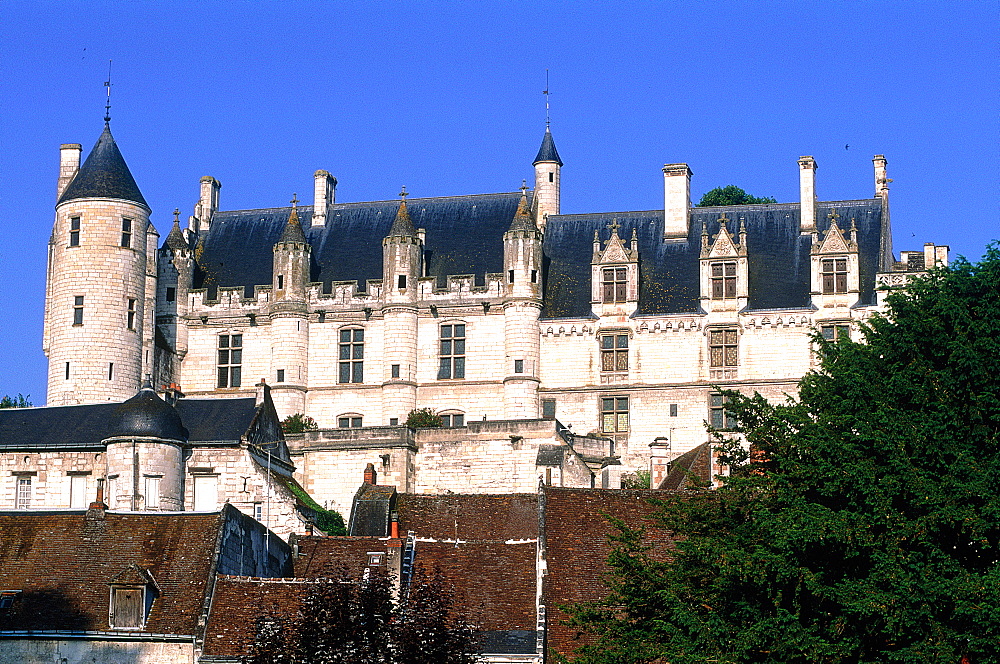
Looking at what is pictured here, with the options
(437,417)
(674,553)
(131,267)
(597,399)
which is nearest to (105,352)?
(131,267)

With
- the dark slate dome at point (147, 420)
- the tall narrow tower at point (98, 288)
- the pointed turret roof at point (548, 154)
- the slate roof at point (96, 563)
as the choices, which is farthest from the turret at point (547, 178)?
the slate roof at point (96, 563)

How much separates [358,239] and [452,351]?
573 cm

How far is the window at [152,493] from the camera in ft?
139

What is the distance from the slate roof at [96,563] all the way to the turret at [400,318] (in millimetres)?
18353

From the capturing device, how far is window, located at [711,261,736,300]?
50.3m

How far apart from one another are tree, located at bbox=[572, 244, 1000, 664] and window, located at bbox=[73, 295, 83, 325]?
1042 inches

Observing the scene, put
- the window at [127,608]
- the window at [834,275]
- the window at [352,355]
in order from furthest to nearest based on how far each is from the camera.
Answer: the window at [352,355]
the window at [834,275]
the window at [127,608]

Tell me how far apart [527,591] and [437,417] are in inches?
777

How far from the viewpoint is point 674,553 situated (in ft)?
89.7

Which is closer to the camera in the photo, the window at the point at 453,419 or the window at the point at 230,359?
the window at the point at 453,419

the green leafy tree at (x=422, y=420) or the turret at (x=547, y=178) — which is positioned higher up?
the turret at (x=547, y=178)

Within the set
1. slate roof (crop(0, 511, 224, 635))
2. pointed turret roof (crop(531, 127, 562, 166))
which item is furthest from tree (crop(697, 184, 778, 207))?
slate roof (crop(0, 511, 224, 635))

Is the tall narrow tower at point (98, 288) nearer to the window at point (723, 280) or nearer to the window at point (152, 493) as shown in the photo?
the window at point (152, 493)

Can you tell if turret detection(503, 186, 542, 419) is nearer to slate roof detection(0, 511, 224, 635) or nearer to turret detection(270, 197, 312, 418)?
turret detection(270, 197, 312, 418)
